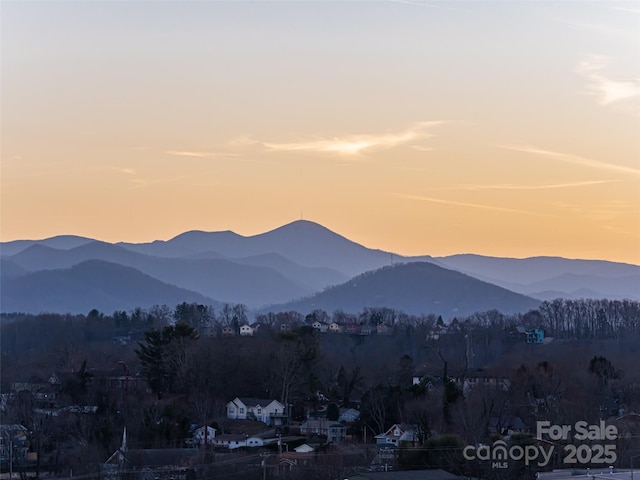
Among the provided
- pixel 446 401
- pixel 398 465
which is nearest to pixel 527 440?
pixel 398 465

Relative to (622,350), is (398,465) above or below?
below

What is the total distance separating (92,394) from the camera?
3628 centimetres

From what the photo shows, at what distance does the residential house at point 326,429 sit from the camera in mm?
31641

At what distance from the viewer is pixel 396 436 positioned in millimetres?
29469

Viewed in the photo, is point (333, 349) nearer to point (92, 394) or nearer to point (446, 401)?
point (92, 394)

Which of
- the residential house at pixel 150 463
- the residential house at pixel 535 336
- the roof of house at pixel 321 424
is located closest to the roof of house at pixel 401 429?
the roof of house at pixel 321 424

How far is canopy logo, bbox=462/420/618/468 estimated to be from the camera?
74.5 ft

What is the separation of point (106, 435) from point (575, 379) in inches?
569

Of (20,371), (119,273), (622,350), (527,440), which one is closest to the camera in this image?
(527,440)

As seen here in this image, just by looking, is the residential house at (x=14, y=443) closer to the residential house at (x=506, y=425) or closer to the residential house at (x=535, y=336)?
the residential house at (x=506, y=425)

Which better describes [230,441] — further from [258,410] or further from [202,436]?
[258,410]

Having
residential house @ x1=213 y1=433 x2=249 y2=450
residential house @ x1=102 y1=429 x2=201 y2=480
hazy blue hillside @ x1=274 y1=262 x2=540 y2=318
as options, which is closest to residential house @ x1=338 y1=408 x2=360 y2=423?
residential house @ x1=213 y1=433 x2=249 y2=450

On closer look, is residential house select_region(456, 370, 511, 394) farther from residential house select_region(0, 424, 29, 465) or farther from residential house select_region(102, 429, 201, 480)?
residential house select_region(0, 424, 29, 465)

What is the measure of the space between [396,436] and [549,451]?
281 inches
